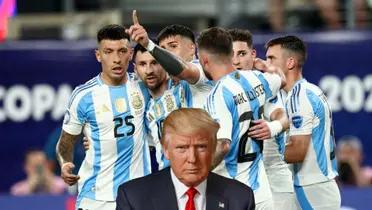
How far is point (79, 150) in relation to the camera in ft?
43.9

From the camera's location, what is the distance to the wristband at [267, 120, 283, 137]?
331 inches

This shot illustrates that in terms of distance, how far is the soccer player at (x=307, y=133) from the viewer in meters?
9.53

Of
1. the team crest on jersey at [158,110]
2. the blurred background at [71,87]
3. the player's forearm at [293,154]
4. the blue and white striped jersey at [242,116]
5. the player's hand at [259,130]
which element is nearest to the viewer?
the blue and white striped jersey at [242,116]

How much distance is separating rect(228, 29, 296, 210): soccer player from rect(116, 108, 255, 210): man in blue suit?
8.07 feet

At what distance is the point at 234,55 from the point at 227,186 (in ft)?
10.4

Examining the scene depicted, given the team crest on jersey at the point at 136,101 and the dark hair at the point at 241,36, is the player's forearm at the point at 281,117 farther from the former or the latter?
the team crest on jersey at the point at 136,101

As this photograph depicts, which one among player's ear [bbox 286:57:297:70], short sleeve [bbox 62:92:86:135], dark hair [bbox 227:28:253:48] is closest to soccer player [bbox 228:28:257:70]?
dark hair [bbox 227:28:253:48]

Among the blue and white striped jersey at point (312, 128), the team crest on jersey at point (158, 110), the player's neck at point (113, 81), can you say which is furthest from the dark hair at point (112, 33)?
the blue and white striped jersey at point (312, 128)

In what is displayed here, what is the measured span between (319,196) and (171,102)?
58.6 inches

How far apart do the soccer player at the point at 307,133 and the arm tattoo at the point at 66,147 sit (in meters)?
1.57

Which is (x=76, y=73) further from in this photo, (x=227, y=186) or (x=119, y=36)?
(x=227, y=186)

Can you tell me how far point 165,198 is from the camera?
605 cm

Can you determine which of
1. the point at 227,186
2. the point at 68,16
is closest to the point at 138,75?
the point at 227,186

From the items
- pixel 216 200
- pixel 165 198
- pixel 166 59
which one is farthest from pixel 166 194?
pixel 166 59
